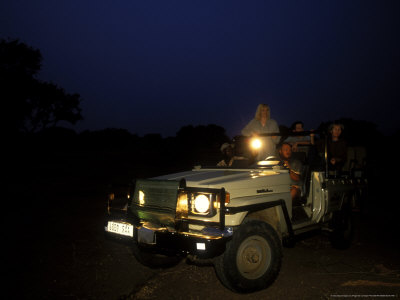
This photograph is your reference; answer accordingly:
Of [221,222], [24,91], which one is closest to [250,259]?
[221,222]

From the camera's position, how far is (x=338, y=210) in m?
5.29

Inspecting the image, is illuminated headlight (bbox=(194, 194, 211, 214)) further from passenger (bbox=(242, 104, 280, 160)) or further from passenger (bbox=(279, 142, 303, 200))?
passenger (bbox=(242, 104, 280, 160))

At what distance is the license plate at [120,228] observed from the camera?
367cm

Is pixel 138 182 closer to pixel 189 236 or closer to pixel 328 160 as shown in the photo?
pixel 189 236

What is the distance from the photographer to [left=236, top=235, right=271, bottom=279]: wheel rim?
3520 millimetres

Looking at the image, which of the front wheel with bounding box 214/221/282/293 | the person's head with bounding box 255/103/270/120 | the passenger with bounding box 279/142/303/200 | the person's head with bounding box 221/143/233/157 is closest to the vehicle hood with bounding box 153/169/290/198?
the front wheel with bounding box 214/221/282/293

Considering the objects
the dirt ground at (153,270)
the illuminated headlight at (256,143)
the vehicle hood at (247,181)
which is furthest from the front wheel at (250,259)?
the illuminated headlight at (256,143)

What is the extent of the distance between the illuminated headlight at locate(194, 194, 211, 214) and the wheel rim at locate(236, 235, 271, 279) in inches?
21.6

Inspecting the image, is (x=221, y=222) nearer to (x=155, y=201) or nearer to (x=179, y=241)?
(x=179, y=241)

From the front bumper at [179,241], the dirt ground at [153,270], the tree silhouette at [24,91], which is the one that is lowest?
the dirt ground at [153,270]

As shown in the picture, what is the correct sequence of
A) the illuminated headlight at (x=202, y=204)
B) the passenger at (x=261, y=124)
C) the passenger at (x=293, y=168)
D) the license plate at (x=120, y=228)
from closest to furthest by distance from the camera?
1. the illuminated headlight at (x=202, y=204)
2. the license plate at (x=120, y=228)
3. the passenger at (x=293, y=168)
4. the passenger at (x=261, y=124)

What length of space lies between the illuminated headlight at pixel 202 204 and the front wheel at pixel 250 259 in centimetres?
41

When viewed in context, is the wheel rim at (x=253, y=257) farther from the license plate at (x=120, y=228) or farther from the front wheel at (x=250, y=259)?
the license plate at (x=120, y=228)

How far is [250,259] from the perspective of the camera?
362 centimetres
